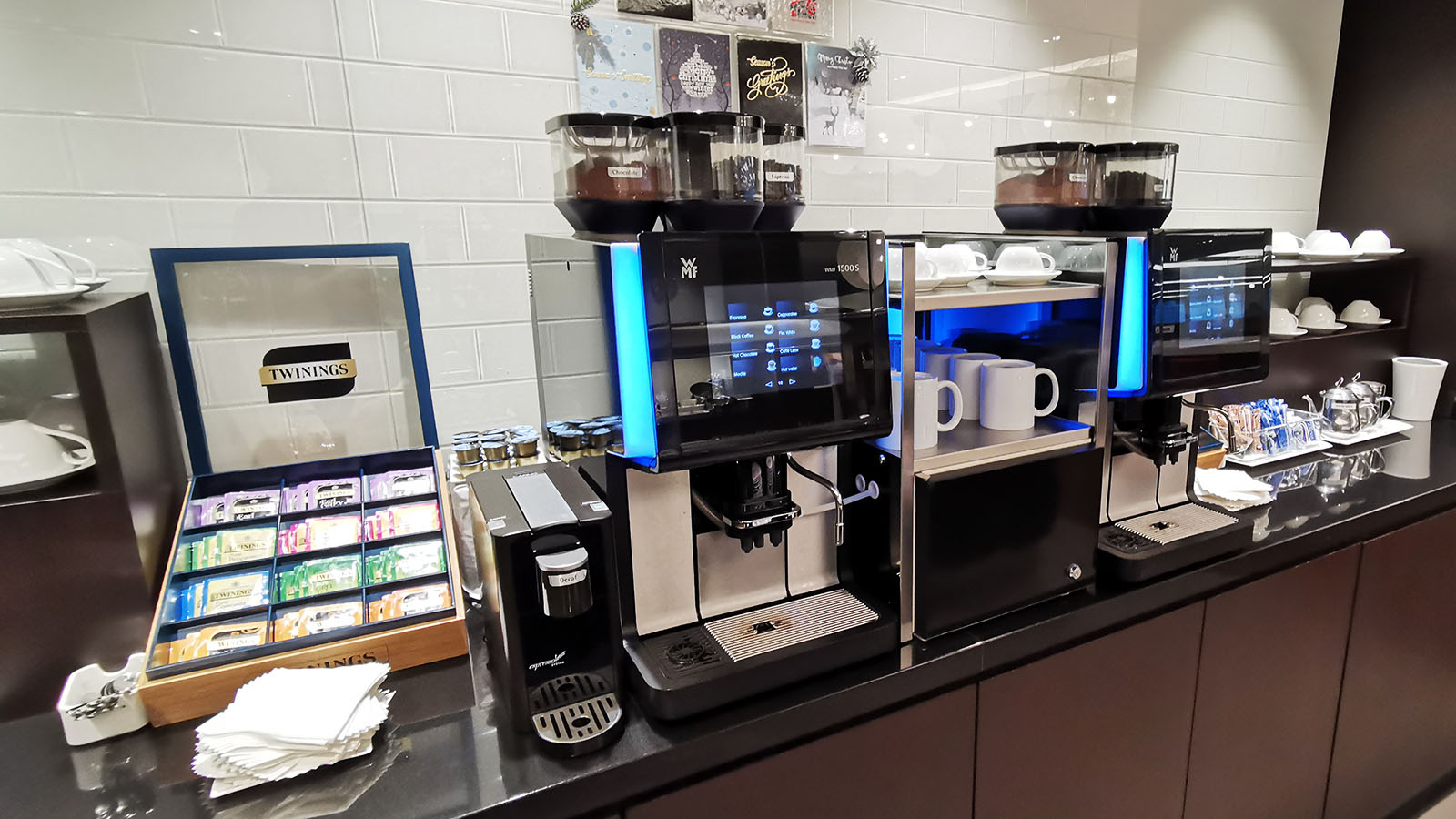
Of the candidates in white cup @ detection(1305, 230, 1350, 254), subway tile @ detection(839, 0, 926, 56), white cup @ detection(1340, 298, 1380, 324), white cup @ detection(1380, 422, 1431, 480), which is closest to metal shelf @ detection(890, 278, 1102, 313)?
subway tile @ detection(839, 0, 926, 56)

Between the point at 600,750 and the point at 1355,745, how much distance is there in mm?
1964

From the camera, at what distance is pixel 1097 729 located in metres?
1.45

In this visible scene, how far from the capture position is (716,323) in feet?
3.37

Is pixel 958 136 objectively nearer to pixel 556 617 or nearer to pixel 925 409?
pixel 925 409

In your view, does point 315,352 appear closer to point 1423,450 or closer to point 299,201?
point 299,201

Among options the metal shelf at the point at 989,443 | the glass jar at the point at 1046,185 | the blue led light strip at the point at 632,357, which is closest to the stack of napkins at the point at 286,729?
the blue led light strip at the point at 632,357

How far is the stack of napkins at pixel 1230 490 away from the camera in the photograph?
1.73m

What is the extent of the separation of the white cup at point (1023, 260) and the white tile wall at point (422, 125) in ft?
2.57

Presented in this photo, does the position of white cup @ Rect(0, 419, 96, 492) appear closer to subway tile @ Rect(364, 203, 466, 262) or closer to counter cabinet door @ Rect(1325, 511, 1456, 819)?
subway tile @ Rect(364, 203, 466, 262)

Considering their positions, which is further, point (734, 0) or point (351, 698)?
point (734, 0)

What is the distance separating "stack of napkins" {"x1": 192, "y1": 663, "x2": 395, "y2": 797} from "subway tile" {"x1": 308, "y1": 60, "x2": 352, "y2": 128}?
3.54ft

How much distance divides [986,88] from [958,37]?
18cm

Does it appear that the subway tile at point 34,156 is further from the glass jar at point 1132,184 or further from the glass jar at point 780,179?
the glass jar at point 1132,184

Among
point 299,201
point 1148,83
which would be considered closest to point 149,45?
point 299,201
